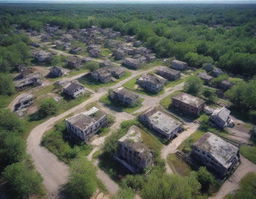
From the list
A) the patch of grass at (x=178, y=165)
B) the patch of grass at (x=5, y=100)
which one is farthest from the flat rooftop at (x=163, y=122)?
the patch of grass at (x=5, y=100)

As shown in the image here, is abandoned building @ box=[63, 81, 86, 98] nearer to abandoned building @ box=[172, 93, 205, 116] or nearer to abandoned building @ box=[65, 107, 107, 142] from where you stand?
abandoned building @ box=[65, 107, 107, 142]

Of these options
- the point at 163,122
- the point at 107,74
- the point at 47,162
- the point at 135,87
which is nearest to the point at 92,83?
the point at 107,74

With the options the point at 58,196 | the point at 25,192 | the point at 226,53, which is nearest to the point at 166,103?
the point at 58,196

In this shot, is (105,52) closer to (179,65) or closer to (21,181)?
(179,65)

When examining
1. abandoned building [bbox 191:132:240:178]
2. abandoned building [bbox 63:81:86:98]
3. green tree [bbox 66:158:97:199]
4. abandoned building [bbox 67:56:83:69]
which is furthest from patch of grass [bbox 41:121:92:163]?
abandoned building [bbox 67:56:83:69]

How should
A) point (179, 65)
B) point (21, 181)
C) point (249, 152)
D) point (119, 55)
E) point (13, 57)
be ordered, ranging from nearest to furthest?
point (21, 181) < point (249, 152) < point (13, 57) < point (179, 65) < point (119, 55)

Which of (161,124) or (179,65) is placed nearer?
(161,124)

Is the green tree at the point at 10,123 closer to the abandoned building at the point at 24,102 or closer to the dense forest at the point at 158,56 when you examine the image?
the dense forest at the point at 158,56
